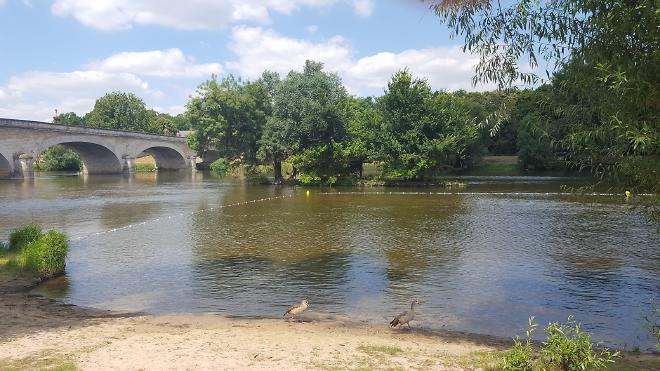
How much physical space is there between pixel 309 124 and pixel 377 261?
36.0 meters

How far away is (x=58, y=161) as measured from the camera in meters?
115

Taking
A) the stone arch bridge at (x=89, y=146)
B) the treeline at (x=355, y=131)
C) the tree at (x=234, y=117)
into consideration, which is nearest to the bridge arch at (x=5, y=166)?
the stone arch bridge at (x=89, y=146)

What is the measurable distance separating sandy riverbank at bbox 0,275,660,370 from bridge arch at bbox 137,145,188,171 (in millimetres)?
100123

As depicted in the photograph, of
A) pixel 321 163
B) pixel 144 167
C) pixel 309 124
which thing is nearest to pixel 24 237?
pixel 309 124

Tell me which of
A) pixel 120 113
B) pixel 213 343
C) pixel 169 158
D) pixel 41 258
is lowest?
pixel 213 343

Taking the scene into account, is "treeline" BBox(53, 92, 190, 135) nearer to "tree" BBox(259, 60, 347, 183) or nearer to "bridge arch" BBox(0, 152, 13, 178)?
"bridge arch" BBox(0, 152, 13, 178)

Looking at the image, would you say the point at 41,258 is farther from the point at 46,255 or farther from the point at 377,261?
the point at 377,261

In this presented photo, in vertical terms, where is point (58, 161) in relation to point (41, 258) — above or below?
above

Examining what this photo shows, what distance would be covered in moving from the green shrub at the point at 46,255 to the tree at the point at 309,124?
38.2m

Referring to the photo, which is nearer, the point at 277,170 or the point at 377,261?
the point at 377,261

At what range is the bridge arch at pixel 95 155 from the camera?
285ft

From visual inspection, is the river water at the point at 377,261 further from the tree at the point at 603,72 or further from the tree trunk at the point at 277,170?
the tree trunk at the point at 277,170

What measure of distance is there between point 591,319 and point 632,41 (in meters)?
7.90

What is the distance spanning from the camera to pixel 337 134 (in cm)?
5834
